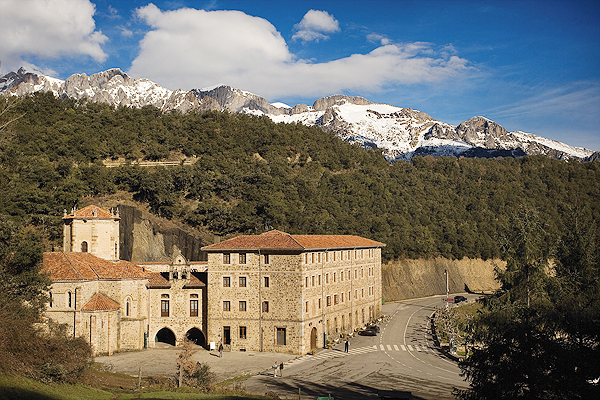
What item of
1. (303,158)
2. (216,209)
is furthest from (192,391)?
(303,158)

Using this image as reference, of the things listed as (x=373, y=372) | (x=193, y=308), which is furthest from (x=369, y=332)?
(x=193, y=308)

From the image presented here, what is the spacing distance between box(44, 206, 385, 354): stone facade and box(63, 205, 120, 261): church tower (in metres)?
0.10

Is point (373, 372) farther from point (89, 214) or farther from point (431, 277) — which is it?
point (431, 277)

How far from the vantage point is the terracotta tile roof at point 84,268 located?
4534 centimetres

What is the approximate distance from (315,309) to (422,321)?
2236cm

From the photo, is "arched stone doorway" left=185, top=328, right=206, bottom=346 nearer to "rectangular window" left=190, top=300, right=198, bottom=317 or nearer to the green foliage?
"rectangular window" left=190, top=300, right=198, bottom=317

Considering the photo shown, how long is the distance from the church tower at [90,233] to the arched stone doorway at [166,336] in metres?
9.18

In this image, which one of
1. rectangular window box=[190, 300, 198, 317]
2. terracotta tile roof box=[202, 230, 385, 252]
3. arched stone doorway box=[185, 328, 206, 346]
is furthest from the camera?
arched stone doorway box=[185, 328, 206, 346]

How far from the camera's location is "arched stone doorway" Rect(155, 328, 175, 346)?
5147cm

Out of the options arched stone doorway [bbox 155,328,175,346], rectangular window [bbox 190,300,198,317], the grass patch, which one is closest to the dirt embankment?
arched stone doorway [bbox 155,328,175,346]

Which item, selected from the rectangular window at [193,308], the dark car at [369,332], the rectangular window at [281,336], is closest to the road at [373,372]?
the dark car at [369,332]

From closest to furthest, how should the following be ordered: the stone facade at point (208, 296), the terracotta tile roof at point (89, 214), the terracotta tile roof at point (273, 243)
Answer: the stone facade at point (208, 296)
the terracotta tile roof at point (273, 243)
the terracotta tile roof at point (89, 214)

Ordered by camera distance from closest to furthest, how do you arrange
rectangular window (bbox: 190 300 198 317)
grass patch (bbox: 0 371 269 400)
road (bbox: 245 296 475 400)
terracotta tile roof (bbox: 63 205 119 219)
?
grass patch (bbox: 0 371 269 400) → road (bbox: 245 296 475 400) → rectangular window (bbox: 190 300 198 317) → terracotta tile roof (bbox: 63 205 119 219)

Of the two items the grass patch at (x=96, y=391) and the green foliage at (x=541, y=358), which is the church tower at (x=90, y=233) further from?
the green foliage at (x=541, y=358)
